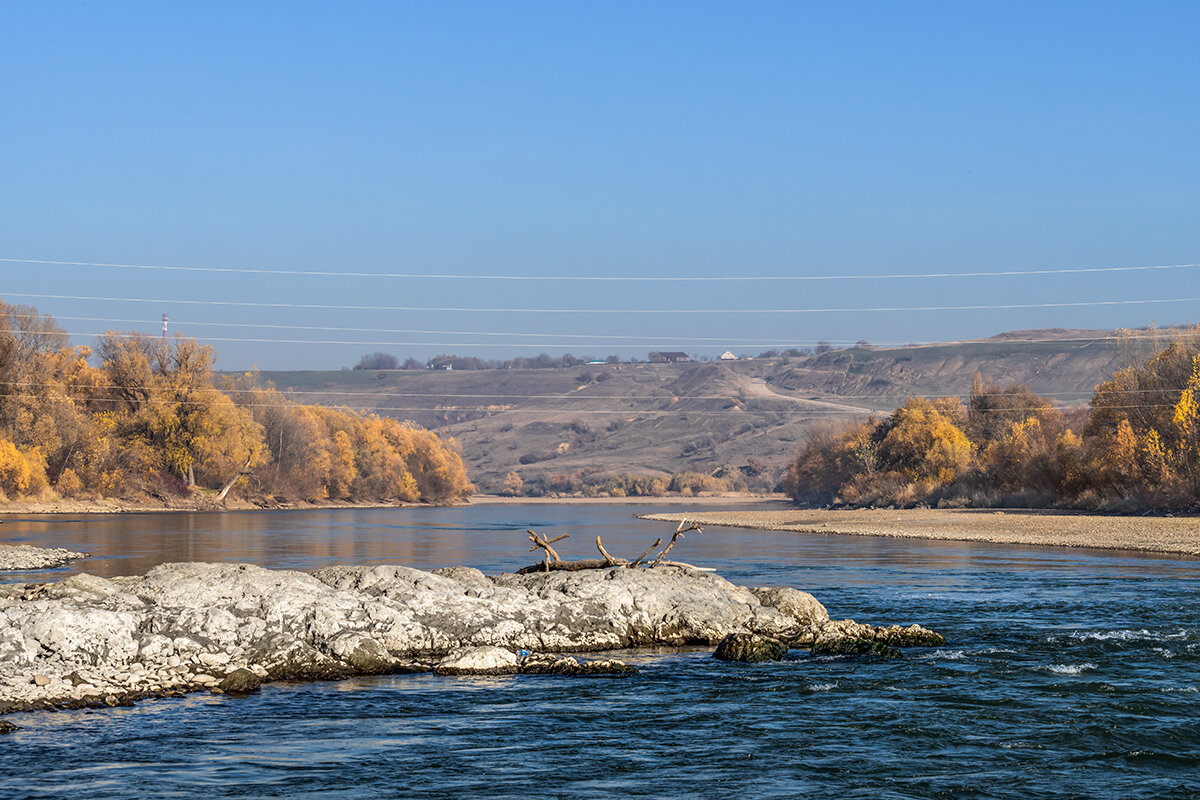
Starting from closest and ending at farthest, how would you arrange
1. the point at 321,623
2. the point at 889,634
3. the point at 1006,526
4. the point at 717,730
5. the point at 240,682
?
the point at 717,730 < the point at 240,682 < the point at 321,623 < the point at 889,634 < the point at 1006,526

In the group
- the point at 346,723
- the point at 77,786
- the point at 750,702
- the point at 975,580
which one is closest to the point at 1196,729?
the point at 750,702

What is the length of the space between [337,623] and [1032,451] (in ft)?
216

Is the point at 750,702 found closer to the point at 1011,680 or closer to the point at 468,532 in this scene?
the point at 1011,680

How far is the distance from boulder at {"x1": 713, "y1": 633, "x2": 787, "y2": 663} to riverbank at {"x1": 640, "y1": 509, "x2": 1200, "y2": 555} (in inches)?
1059

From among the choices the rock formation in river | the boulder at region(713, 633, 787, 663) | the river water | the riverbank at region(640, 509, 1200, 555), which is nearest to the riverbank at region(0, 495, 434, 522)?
the riverbank at region(640, 509, 1200, 555)

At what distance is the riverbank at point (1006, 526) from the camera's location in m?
49.0

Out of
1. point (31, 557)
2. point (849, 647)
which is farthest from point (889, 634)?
point (31, 557)

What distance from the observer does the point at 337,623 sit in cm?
2000

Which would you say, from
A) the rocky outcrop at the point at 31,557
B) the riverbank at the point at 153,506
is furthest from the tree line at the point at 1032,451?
the rocky outcrop at the point at 31,557

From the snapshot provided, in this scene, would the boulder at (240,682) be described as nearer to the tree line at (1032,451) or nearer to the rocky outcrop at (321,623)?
the rocky outcrop at (321,623)

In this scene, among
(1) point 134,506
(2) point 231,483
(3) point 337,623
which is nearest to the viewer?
(3) point 337,623

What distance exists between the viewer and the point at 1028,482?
76438 mm

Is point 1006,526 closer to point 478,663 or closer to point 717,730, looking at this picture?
point 478,663

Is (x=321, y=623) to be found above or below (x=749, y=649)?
above
